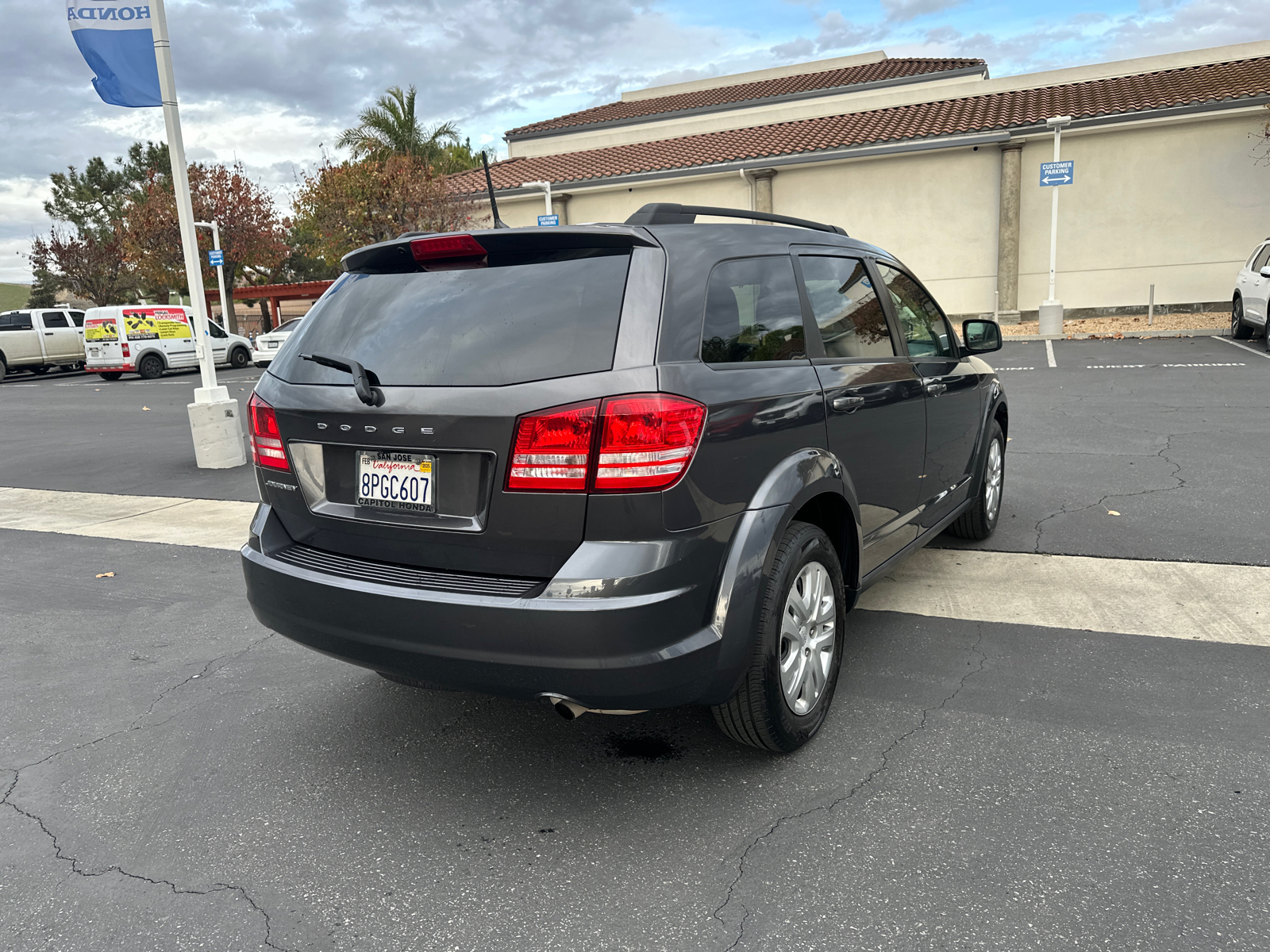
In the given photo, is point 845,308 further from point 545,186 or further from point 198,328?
point 545,186

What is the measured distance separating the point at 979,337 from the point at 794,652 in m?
2.67

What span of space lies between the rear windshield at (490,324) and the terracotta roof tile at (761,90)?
29.5 meters

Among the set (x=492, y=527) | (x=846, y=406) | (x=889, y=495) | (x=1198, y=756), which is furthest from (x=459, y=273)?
(x=1198, y=756)

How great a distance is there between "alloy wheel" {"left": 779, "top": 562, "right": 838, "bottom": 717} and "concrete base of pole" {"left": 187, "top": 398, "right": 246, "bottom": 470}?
25.1 ft

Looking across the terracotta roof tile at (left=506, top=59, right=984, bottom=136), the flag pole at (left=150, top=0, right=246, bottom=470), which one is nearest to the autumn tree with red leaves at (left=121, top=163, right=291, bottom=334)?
the terracotta roof tile at (left=506, top=59, right=984, bottom=136)

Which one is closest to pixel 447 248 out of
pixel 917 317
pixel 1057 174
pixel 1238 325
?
pixel 917 317

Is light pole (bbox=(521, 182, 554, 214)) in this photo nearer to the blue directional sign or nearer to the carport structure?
the blue directional sign

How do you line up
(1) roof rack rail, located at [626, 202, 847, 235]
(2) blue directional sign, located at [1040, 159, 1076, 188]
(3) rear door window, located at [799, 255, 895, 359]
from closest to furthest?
(1) roof rack rail, located at [626, 202, 847, 235] < (3) rear door window, located at [799, 255, 895, 359] < (2) blue directional sign, located at [1040, 159, 1076, 188]

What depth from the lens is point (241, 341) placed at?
28.0 meters

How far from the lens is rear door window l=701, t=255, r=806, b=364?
111 inches

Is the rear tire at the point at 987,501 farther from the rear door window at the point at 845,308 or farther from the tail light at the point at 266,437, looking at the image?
the tail light at the point at 266,437

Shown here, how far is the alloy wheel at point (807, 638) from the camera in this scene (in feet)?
9.82

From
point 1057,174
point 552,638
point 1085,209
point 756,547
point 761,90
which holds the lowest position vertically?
point 552,638

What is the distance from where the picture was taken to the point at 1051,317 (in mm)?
19625
